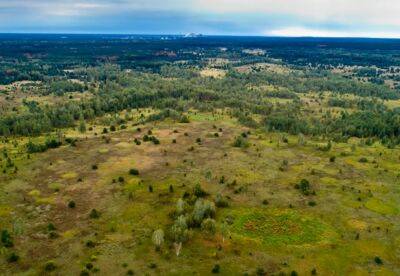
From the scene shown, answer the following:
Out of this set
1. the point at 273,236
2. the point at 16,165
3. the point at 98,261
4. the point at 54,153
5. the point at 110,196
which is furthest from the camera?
the point at 54,153

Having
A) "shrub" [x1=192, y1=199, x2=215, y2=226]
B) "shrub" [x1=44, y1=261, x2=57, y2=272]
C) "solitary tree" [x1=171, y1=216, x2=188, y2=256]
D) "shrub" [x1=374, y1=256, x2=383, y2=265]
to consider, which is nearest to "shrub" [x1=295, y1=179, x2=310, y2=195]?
"shrub" [x1=192, y1=199, x2=215, y2=226]

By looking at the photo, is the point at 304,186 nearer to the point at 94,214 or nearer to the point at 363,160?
the point at 363,160

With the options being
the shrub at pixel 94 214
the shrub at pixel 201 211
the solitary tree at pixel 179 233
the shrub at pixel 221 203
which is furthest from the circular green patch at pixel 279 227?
the shrub at pixel 94 214

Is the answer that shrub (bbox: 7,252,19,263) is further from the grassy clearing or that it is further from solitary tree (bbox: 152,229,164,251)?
solitary tree (bbox: 152,229,164,251)

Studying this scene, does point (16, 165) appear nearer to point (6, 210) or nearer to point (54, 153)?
point (54, 153)

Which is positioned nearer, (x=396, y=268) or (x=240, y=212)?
(x=396, y=268)

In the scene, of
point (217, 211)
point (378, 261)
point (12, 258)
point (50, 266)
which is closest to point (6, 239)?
point (12, 258)

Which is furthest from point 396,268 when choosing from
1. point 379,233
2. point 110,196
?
point 110,196

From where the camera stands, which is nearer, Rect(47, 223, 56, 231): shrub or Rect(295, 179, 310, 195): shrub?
Rect(47, 223, 56, 231): shrub
